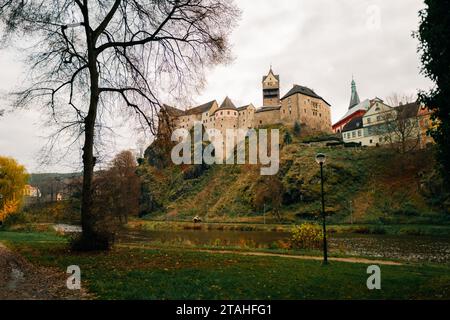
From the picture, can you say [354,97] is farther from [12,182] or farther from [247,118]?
[12,182]

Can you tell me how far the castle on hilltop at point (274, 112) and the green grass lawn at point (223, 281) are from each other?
82421 mm

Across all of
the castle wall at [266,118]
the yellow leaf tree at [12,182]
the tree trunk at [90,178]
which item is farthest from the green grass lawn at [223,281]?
the castle wall at [266,118]

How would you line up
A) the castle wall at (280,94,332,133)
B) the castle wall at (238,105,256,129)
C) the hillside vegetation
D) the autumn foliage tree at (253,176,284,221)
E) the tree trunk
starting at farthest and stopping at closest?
the castle wall at (238,105,256,129) → the castle wall at (280,94,332,133) → the autumn foliage tree at (253,176,284,221) → the hillside vegetation → the tree trunk

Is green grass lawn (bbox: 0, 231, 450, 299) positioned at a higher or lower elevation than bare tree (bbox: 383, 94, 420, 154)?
lower

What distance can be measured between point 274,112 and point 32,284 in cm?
9188

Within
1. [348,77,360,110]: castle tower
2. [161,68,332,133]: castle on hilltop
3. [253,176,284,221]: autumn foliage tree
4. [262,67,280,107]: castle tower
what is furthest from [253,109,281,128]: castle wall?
[348,77,360,110]: castle tower

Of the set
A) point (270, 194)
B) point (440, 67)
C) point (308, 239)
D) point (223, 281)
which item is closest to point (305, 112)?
point (270, 194)

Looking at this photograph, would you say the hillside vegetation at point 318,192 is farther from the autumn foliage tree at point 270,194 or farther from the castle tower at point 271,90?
the castle tower at point 271,90

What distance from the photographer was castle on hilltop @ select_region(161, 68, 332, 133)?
92.2 m

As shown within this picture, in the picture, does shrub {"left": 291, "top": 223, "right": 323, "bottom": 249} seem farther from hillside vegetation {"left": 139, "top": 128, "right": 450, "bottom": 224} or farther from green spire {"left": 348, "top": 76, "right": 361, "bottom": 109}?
green spire {"left": 348, "top": 76, "right": 361, "bottom": 109}

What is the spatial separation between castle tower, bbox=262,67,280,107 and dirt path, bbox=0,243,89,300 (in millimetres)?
96932

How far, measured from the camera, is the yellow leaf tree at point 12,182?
39.5 metres

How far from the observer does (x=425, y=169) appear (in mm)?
51031
